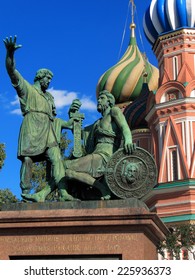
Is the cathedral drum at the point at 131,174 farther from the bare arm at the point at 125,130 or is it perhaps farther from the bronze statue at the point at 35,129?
the bronze statue at the point at 35,129

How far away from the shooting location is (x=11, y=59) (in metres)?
9.07

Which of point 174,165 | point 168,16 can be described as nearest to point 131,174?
point 174,165

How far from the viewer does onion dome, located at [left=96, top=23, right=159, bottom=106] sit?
39.4 m

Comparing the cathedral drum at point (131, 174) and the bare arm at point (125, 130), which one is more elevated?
the bare arm at point (125, 130)

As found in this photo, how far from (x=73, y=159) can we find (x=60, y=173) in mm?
465

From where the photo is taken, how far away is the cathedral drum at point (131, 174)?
8.66 metres

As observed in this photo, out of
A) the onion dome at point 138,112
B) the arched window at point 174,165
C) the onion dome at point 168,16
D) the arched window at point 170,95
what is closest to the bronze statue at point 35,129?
the arched window at point 174,165

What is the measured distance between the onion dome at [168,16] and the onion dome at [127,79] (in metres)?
5.68

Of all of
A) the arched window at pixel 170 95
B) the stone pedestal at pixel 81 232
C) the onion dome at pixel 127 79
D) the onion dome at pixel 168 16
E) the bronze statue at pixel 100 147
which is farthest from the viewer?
the onion dome at pixel 127 79

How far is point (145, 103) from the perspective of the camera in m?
35.3

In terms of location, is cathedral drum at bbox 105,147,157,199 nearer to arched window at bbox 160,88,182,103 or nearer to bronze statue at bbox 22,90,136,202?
bronze statue at bbox 22,90,136,202

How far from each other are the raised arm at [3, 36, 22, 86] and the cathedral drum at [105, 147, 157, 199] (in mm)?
2099
